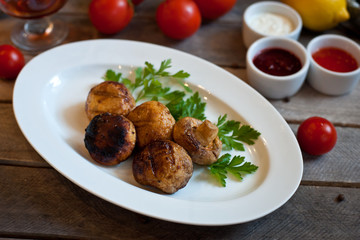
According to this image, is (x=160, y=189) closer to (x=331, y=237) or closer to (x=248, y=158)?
(x=248, y=158)

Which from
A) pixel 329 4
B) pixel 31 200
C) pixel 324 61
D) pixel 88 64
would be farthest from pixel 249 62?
pixel 31 200

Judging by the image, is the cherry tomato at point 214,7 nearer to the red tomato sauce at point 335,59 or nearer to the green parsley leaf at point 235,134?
the red tomato sauce at point 335,59

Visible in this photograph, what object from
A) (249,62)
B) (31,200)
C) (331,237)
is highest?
(249,62)

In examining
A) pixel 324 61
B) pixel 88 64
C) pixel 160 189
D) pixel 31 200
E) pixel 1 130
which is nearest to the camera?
pixel 160 189

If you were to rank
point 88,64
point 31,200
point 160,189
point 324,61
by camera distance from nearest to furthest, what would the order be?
point 160,189
point 31,200
point 88,64
point 324,61

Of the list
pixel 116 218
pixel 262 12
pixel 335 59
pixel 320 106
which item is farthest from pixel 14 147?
pixel 335 59

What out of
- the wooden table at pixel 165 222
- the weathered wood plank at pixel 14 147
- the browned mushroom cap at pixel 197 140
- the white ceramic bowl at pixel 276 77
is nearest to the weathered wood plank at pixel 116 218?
the wooden table at pixel 165 222

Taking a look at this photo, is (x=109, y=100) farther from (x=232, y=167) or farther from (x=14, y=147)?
(x=232, y=167)
